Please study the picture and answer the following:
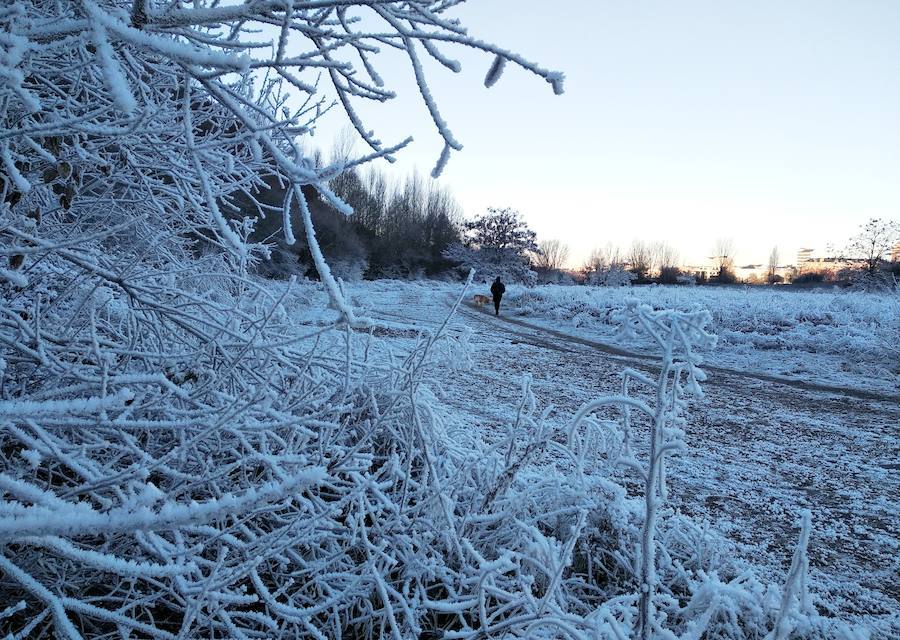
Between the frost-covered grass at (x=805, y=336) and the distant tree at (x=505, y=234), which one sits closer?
the frost-covered grass at (x=805, y=336)

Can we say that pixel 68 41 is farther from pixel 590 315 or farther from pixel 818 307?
pixel 818 307

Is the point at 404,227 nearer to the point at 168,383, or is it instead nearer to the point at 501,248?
the point at 501,248

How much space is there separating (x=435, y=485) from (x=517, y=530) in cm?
57

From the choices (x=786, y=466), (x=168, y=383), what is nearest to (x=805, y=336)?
(x=786, y=466)

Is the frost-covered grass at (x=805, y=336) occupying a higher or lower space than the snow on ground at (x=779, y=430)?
higher

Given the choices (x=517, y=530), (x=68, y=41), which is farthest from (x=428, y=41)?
(x=517, y=530)

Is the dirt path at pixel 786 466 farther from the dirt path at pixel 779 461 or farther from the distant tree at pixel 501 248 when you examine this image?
the distant tree at pixel 501 248

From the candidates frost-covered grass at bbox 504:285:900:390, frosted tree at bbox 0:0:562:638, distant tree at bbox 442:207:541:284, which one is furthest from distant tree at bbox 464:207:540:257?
frosted tree at bbox 0:0:562:638

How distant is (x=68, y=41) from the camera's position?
3.24 feet

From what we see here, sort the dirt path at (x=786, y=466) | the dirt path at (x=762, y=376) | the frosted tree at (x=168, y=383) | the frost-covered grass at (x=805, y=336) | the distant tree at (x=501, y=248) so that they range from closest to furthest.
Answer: the frosted tree at (x=168, y=383) < the dirt path at (x=786, y=466) < the dirt path at (x=762, y=376) < the frost-covered grass at (x=805, y=336) < the distant tree at (x=501, y=248)

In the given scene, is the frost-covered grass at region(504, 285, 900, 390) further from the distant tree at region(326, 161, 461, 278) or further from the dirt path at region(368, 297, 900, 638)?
the distant tree at region(326, 161, 461, 278)

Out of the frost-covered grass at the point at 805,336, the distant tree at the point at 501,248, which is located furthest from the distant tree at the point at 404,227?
the frost-covered grass at the point at 805,336

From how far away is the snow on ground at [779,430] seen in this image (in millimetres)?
3357

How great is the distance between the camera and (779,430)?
20.8 ft
